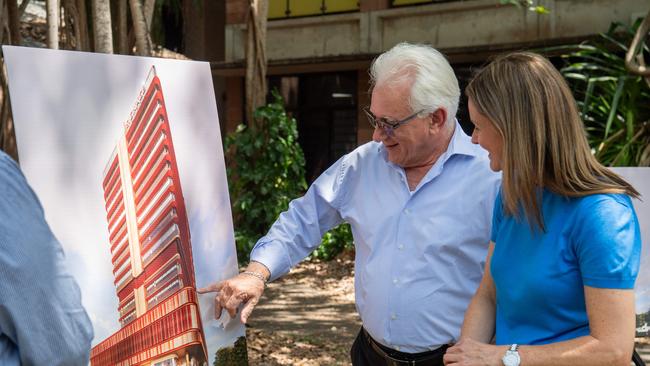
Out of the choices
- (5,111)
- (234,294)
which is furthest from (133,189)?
(5,111)

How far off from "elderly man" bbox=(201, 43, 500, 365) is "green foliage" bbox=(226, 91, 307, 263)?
17.3ft

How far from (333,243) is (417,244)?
7179mm

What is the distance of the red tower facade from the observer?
202 centimetres

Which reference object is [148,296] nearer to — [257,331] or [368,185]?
[368,185]

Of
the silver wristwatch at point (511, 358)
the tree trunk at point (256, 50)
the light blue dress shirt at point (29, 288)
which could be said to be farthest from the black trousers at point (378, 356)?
the tree trunk at point (256, 50)

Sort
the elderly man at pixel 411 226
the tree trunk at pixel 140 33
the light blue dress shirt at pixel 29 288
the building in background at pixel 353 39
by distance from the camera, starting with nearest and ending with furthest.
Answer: the light blue dress shirt at pixel 29 288 < the elderly man at pixel 411 226 < the tree trunk at pixel 140 33 < the building in background at pixel 353 39

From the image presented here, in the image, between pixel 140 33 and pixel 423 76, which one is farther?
pixel 140 33

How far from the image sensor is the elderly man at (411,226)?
2297 mm

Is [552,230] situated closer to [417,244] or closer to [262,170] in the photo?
[417,244]

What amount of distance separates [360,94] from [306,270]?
14.5ft

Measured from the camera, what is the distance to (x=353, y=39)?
12.4 meters

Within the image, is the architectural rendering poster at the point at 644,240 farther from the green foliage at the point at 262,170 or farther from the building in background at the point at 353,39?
the building in background at the point at 353,39

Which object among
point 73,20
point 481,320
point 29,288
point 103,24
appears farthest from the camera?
point 73,20

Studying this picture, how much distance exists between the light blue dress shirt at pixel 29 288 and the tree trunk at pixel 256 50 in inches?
196
